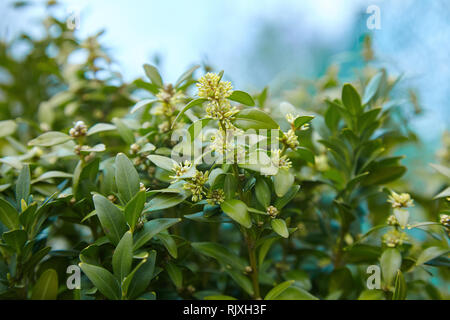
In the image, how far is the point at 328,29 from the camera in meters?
1.89

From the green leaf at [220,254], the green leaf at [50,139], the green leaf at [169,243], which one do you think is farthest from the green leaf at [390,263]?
the green leaf at [50,139]

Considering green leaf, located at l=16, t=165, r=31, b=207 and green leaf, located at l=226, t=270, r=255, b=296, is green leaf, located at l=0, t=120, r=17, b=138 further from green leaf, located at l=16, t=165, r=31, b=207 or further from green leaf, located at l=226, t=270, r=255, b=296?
green leaf, located at l=226, t=270, r=255, b=296

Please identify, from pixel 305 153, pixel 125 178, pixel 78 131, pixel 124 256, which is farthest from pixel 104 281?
pixel 305 153

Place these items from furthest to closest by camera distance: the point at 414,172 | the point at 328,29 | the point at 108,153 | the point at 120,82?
1. the point at 328,29
2. the point at 414,172
3. the point at 120,82
4. the point at 108,153

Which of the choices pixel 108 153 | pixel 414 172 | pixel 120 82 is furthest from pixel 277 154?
pixel 414 172

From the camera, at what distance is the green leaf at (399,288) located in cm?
54

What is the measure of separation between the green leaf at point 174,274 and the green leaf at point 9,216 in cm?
25

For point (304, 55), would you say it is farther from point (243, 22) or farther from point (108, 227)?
point (108, 227)

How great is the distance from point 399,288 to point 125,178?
1.47ft

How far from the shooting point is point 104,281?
1.65 feet

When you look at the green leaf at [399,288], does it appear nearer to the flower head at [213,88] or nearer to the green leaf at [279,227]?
the green leaf at [279,227]

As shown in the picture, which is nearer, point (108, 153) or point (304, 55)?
point (108, 153)

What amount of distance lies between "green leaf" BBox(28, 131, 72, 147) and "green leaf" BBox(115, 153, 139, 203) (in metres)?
0.13
